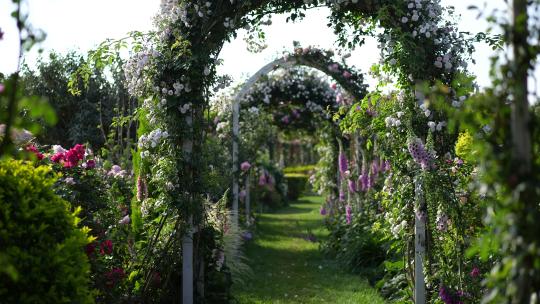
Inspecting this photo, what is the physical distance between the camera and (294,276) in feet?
23.3

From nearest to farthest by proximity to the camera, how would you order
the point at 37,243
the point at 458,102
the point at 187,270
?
the point at 37,243, the point at 458,102, the point at 187,270

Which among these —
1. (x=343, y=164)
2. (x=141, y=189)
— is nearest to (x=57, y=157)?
(x=141, y=189)

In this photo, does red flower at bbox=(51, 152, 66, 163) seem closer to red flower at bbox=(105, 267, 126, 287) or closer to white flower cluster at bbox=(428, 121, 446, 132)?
red flower at bbox=(105, 267, 126, 287)

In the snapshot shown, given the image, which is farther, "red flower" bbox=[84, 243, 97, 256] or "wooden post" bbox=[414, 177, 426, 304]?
"wooden post" bbox=[414, 177, 426, 304]

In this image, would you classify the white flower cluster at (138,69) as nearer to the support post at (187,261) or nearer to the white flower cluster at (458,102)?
the support post at (187,261)

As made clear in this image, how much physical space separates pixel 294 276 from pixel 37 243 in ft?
15.7

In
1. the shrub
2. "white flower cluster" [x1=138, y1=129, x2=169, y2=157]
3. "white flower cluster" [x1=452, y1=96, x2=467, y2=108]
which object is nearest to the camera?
"white flower cluster" [x1=452, y1=96, x2=467, y2=108]

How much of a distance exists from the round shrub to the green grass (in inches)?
120

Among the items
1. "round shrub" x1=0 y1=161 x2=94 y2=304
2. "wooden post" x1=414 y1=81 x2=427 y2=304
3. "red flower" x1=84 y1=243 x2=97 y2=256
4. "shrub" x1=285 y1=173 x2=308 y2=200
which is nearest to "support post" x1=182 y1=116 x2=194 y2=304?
"red flower" x1=84 y1=243 x2=97 y2=256

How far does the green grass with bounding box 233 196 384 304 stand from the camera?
590cm

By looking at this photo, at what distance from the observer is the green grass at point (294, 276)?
5.90m

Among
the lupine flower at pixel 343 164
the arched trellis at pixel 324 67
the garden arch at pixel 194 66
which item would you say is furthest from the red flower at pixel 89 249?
the lupine flower at pixel 343 164

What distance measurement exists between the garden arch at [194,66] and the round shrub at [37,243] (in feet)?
5.89

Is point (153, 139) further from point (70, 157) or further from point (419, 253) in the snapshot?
point (419, 253)
